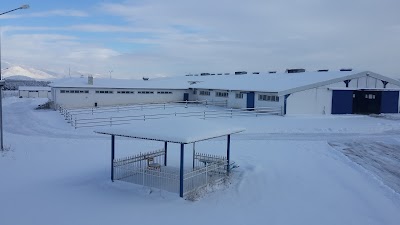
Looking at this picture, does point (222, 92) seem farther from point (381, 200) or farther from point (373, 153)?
point (381, 200)

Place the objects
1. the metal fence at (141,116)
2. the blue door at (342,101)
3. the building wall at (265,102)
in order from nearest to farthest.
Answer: the metal fence at (141,116) < the building wall at (265,102) < the blue door at (342,101)

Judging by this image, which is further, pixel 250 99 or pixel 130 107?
pixel 130 107

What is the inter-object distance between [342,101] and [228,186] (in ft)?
93.1

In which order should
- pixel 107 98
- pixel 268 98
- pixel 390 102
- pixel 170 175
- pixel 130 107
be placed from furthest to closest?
pixel 107 98 < pixel 130 107 < pixel 390 102 < pixel 268 98 < pixel 170 175

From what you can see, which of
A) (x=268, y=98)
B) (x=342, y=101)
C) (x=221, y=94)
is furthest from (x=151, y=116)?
(x=342, y=101)

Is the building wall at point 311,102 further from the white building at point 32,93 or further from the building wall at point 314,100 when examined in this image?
the white building at point 32,93

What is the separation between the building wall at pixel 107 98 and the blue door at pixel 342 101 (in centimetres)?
2175

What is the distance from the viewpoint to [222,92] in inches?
1873

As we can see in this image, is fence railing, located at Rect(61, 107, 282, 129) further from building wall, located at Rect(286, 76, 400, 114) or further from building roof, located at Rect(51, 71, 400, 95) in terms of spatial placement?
building roof, located at Rect(51, 71, 400, 95)

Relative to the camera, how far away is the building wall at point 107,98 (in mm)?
42625

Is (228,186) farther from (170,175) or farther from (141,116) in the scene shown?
(141,116)

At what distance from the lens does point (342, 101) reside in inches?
1529

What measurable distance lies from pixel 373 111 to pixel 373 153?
23.1m

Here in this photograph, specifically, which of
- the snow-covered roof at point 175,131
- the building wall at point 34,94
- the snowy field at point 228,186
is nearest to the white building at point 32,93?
the building wall at point 34,94
